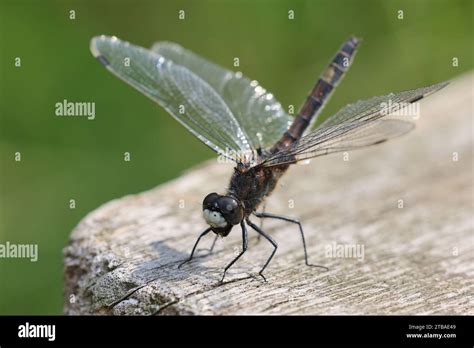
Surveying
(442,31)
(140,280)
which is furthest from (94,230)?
(442,31)

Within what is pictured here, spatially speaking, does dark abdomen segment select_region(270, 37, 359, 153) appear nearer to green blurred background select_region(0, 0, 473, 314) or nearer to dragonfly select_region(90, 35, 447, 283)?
dragonfly select_region(90, 35, 447, 283)

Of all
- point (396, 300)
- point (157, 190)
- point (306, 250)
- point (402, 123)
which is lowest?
point (396, 300)

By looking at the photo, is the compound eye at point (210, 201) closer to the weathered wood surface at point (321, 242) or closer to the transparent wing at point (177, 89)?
the weathered wood surface at point (321, 242)

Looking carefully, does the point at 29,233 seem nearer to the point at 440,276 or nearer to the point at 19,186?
the point at 19,186

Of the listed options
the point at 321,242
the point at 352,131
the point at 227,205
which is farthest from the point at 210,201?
the point at 352,131

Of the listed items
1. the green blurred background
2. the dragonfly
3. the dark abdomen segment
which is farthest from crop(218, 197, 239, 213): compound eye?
the green blurred background

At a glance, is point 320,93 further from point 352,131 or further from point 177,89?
point 177,89
